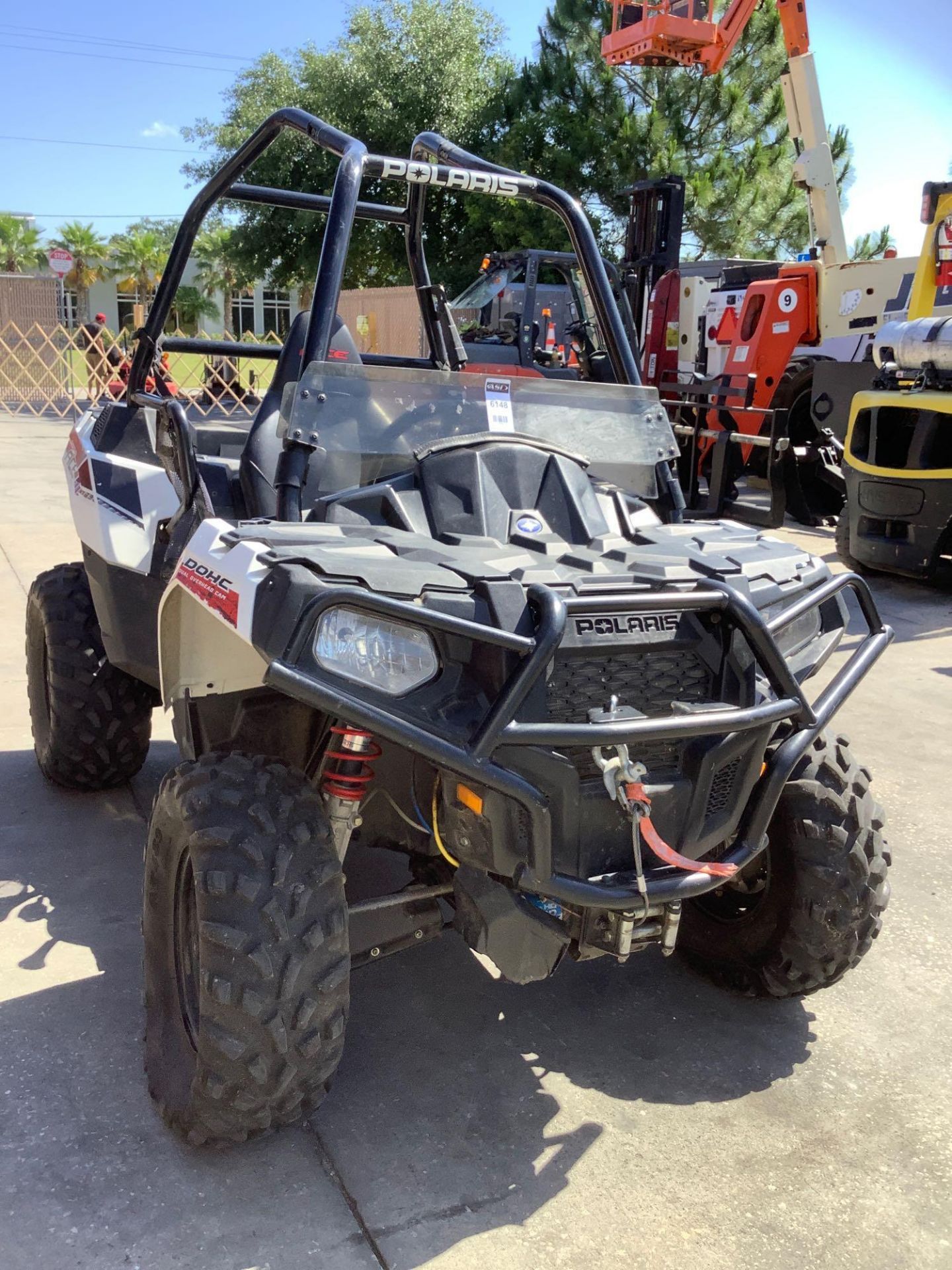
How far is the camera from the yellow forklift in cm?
739

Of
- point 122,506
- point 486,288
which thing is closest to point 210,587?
point 122,506

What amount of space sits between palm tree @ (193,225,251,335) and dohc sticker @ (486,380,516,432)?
2548 cm

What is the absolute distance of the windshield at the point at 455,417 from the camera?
2861 millimetres

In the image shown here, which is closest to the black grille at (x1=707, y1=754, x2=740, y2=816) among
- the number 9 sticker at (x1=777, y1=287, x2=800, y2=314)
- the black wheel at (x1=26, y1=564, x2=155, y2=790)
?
the black wheel at (x1=26, y1=564, x2=155, y2=790)

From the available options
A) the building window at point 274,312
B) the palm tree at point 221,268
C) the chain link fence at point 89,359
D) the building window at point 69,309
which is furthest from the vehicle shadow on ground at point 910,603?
the building window at point 274,312

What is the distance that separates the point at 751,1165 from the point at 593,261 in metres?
2.50

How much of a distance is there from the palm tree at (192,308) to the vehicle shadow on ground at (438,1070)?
4564cm

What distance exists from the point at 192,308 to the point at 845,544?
44964 mm

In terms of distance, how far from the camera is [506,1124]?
2.52 meters

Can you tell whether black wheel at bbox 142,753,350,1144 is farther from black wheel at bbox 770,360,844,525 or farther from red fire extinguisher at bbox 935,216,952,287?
black wheel at bbox 770,360,844,525

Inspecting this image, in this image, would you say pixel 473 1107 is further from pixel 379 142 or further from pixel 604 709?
pixel 379 142

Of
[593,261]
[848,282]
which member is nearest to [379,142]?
[848,282]

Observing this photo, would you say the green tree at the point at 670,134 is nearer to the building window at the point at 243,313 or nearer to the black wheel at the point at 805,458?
the black wheel at the point at 805,458

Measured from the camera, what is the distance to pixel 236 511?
3338 mm
